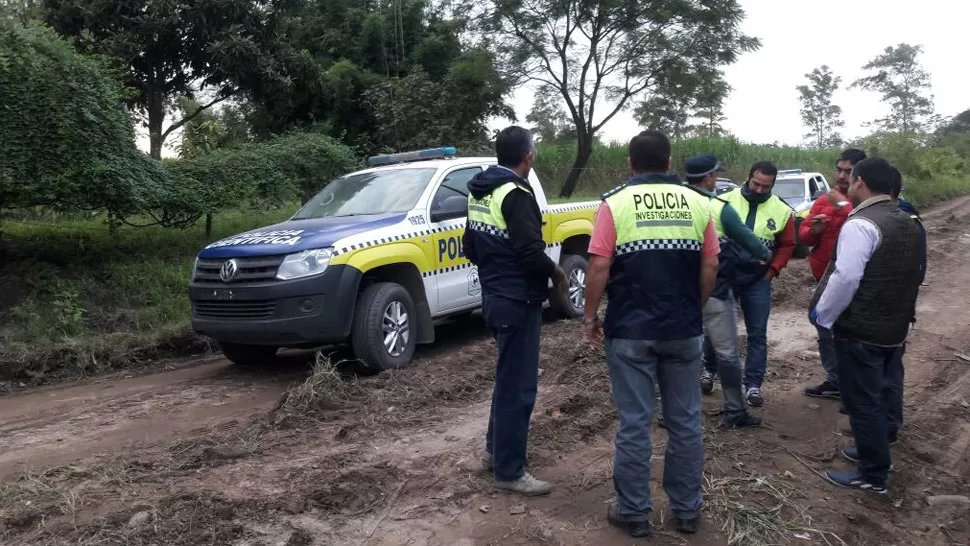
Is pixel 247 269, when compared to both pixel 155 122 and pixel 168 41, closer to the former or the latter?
pixel 168 41

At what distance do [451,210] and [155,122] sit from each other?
11493mm

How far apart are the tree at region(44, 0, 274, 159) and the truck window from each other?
8.08m

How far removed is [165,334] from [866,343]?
22.3ft

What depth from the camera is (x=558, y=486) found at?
14.1ft

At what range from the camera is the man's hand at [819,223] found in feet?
18.5

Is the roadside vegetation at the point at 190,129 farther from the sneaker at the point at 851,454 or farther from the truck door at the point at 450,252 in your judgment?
the sneaker at the point at 851,454

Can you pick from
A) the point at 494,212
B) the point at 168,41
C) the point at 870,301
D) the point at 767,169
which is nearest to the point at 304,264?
the point at 494,212

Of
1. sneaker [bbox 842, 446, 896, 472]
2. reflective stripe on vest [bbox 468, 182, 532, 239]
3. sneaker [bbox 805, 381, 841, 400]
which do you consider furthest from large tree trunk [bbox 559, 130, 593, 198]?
reflective stripe on vest [bbox 468, 182, 532, 239]

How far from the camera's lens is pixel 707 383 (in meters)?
5.92

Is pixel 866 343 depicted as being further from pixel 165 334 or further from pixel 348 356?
pixel 165 334

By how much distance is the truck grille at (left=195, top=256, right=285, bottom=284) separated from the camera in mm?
6422

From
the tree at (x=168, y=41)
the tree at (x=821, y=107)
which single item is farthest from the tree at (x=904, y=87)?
the tree at (x=168, y=41)

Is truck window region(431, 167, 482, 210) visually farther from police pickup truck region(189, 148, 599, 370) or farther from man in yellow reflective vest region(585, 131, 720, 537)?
man in yellow reflective vest region(585, 131, 720, 537)

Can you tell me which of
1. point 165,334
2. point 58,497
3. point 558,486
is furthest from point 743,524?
point 165,334
